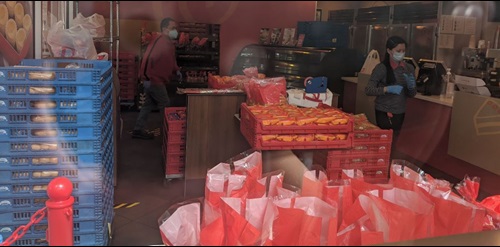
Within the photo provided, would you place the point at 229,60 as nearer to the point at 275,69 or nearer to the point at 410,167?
the point at 275,69

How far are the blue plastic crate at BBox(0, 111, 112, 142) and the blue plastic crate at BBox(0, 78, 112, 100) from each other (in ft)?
0.48

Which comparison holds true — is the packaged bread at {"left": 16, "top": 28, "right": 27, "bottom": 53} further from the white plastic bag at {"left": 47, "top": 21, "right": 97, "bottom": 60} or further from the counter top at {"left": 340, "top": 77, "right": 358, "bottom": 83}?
the counter top at {"left": 340, "top": 77, "right": 358, "bottom": 83}

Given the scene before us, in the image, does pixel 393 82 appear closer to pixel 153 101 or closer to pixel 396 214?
pixel 396 214

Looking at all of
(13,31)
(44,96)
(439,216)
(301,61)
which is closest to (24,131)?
(44,96)

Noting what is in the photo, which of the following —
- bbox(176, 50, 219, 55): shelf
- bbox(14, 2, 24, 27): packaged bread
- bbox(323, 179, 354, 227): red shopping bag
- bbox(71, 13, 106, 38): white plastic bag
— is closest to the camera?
bbox(323, 179, 354, 227): red shopping bag

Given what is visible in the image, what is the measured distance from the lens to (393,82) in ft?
15.2

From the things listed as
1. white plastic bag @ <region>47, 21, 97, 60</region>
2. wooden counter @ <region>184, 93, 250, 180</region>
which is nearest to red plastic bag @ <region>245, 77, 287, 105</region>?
wooden counter @ <region>184, 93, 250, 180</region>

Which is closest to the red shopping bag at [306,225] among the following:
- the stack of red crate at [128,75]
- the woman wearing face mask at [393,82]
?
the woman wearing face mask at [393,82]

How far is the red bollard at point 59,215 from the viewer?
4.17 feet

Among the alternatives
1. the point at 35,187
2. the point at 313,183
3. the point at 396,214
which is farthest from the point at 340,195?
the point at 35,187

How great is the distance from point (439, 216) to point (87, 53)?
348 centimetres

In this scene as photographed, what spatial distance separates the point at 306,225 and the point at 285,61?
633cm

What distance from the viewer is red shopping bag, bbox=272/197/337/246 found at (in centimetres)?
147

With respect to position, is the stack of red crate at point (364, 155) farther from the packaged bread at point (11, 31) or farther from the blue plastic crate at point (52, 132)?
the packaged bread at point (11, 31)
